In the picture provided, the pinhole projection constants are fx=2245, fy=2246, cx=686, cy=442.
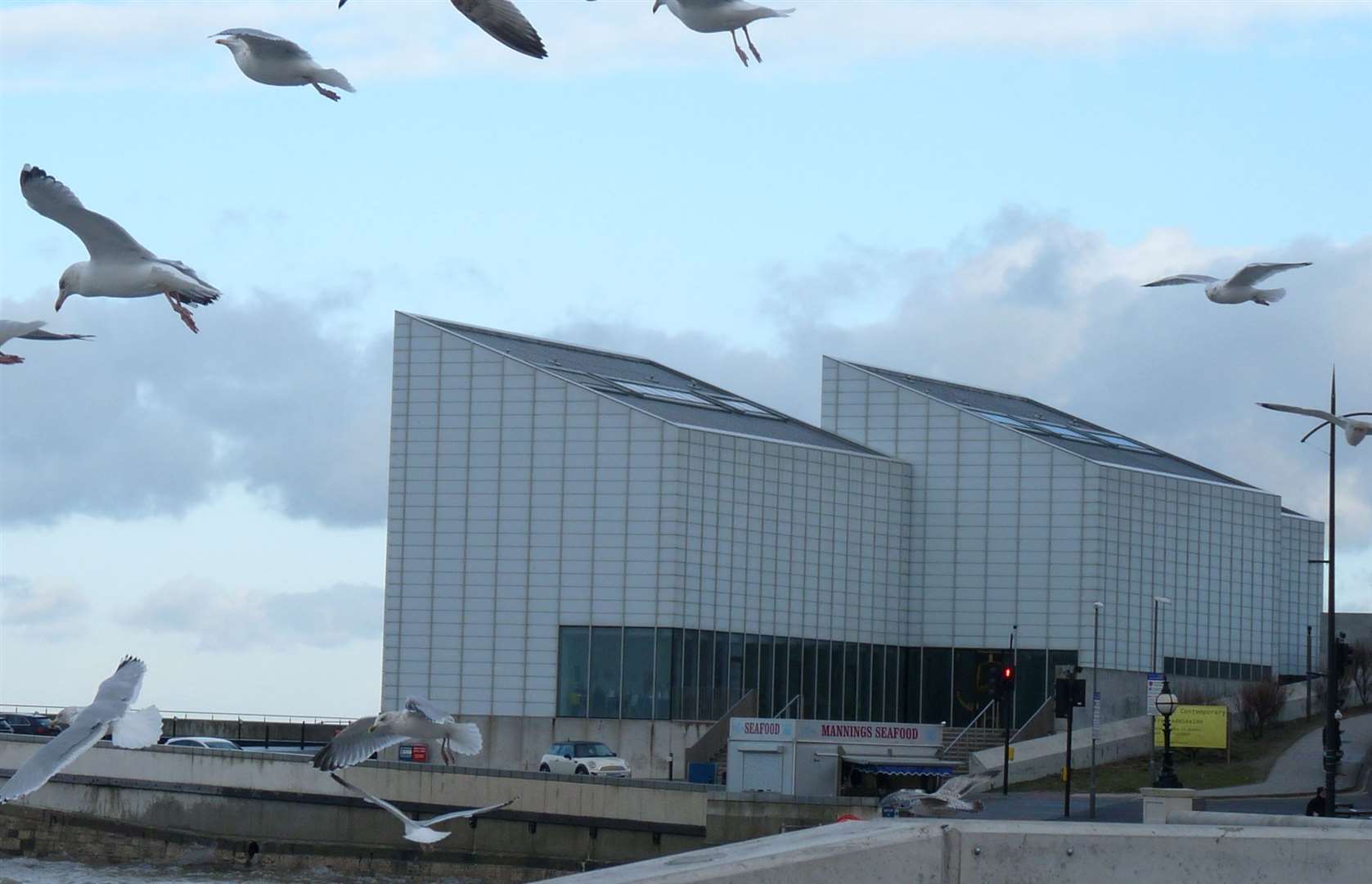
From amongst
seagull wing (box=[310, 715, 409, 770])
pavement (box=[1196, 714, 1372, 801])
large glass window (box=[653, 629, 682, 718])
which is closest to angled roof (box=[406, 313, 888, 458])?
large glass window (box=[653, 629, 682, 718])

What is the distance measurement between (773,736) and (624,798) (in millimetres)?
7725

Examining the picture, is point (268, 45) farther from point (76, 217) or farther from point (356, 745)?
point (356, 745)

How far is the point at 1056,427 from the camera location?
9394 centimetres

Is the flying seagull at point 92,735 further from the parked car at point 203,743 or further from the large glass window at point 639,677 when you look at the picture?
the large glass window at point 639,677

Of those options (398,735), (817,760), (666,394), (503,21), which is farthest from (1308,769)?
(503,21)

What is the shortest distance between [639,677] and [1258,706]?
23025 millimetres

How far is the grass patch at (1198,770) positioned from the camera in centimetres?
6619

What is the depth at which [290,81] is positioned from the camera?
17.3 m

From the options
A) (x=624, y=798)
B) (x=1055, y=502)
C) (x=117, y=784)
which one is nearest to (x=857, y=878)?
(x=624, y=798)

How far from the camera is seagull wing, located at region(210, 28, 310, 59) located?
57.0 ft

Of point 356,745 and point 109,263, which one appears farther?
point 356,745

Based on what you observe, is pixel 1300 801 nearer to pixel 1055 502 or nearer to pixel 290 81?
pixel 1055 502

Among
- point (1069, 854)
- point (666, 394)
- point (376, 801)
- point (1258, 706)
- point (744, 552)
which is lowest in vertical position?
point (1258, 706)

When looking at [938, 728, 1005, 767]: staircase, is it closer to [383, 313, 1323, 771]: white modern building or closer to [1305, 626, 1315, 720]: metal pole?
[383, 313, 1323, 771]: white modern building
